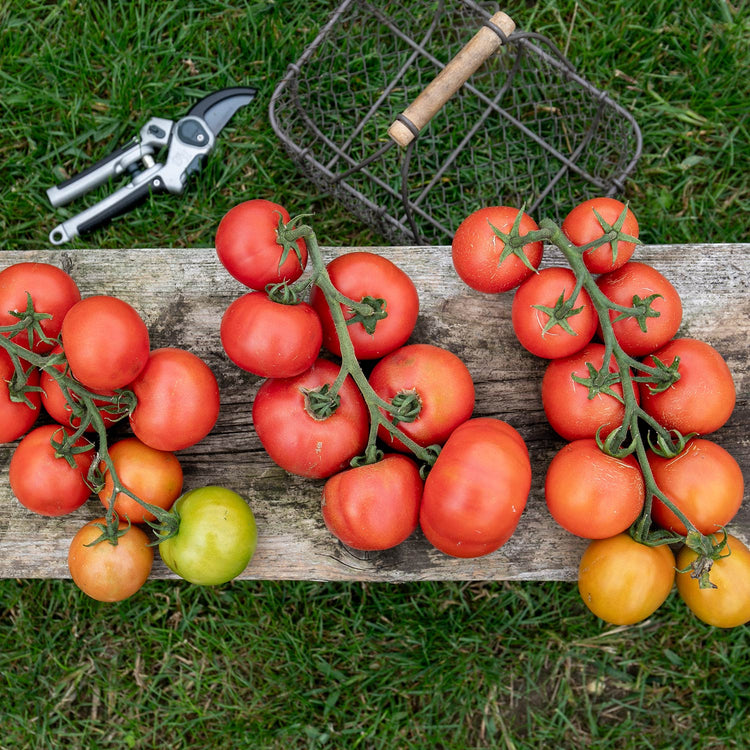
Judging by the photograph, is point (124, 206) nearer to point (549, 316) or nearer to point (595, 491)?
point (549, 316)

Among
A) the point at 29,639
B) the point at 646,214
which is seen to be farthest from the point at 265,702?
the point at 646,214

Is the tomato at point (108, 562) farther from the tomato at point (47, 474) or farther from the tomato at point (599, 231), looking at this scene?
the tomato at point (599, 231)

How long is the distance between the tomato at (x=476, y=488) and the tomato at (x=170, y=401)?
1.69 feet

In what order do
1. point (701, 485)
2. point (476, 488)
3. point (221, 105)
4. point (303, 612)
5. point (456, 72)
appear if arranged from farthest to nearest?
point (221, 105)
point (303, 612)
point (456, 72)
point (701, 485)
point (476, 488)

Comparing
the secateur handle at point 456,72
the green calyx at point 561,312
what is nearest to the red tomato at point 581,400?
the green calyx at point 561,312

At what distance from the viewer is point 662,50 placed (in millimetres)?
2559

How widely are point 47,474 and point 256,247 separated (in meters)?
0.67

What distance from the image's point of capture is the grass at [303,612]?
2.29 metres

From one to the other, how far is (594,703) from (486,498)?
55.9 inches

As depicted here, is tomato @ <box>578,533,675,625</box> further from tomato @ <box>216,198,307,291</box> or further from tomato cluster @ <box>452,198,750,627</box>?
tomato @ <box>216,198,307,291</box>

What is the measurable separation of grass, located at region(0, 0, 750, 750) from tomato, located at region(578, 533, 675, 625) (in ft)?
2.92

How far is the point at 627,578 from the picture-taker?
146 centimetres

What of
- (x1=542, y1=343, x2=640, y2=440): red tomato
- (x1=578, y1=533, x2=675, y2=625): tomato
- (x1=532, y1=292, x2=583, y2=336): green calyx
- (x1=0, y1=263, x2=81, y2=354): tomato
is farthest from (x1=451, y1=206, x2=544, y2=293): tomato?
(x1=0, y1=263, x2=81, y2=354): tomato

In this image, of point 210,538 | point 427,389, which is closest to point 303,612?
point 210,538
